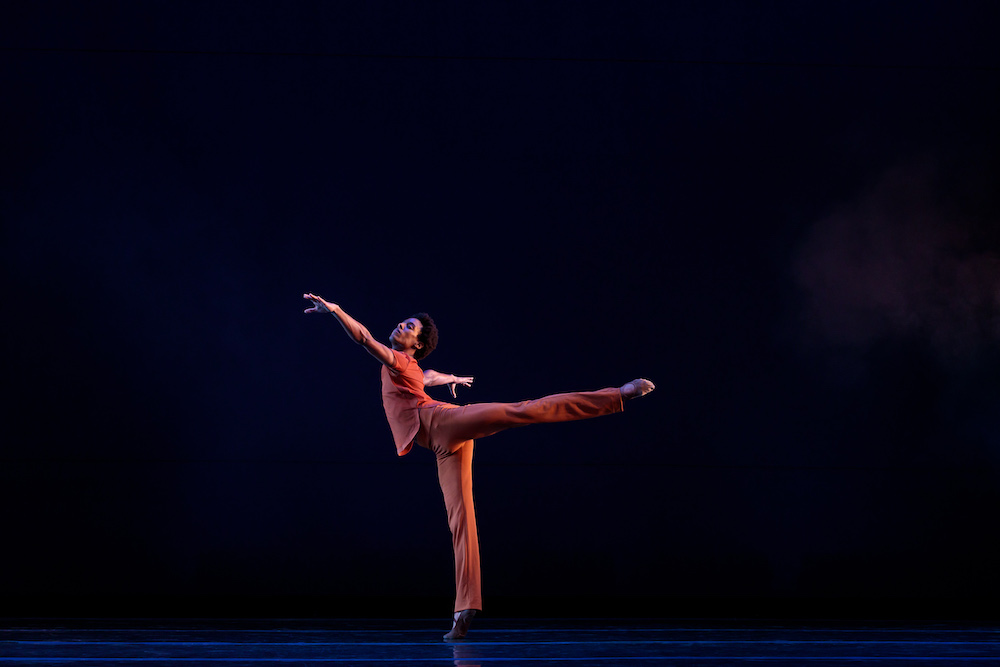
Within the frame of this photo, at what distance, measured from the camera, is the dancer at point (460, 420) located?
327 centimetres

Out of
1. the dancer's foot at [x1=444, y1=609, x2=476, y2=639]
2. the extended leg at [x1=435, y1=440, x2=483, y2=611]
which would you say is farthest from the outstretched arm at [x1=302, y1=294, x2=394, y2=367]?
the dancer's foot at [x1=444, y1=609, x2=476, y2=639]

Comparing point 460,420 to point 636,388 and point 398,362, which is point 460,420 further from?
point 636,388

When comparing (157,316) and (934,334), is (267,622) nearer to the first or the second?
(157,316)

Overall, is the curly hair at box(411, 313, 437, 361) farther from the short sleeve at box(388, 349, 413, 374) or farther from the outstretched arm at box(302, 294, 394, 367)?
the outstretched arm at box(302, 294, 394, 367)

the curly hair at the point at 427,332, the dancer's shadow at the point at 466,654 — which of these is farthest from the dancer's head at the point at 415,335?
the dancer's shadow at the point at 466,654

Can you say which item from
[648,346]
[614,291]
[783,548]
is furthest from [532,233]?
[783,548]

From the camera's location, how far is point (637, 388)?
10.6 feet

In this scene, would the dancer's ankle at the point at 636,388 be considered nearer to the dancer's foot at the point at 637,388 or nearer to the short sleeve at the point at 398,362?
the dancer's foot at the point at 637,388

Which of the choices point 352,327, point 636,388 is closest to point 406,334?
point 352,327

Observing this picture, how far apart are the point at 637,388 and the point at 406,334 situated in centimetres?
99

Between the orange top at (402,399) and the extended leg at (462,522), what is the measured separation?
0.15m

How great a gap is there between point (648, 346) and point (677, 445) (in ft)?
1.77

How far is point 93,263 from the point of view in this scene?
4.45 metres

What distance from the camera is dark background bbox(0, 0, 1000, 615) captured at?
4395 mm
